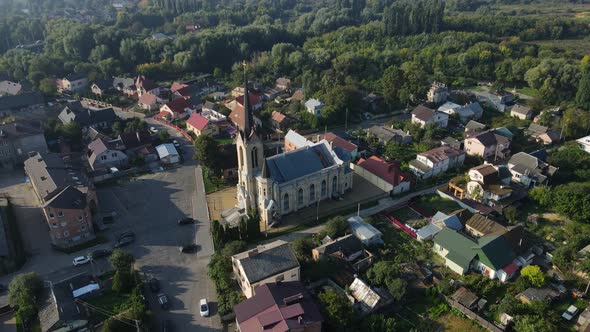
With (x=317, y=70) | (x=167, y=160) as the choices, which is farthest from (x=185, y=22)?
(x=167, y=160)

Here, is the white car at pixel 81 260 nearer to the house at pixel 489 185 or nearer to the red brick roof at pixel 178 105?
the red brick roof at pixel 178 105

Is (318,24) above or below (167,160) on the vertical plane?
above

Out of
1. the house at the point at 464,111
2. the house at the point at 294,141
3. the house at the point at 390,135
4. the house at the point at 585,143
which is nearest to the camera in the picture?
the house at the point at 294,141

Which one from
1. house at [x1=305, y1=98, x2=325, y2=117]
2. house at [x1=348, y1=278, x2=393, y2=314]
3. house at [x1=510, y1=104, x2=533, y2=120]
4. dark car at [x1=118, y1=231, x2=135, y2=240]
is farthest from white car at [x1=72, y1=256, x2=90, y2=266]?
house at [x1=510, y1=104, x2=533, y2=120]

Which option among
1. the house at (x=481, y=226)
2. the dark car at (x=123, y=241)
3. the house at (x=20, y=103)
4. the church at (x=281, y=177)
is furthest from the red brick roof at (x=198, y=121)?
the house at (x=481, y=226)

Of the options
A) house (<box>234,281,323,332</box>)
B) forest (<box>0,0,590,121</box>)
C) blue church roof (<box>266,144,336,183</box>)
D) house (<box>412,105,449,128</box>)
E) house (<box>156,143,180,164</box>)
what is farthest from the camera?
forest (<box>0,0,590,121</box>)

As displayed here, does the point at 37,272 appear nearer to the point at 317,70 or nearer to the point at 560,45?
the point at 317,70

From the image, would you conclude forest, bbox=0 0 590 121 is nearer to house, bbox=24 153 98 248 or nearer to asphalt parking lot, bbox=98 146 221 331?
asphalt parking lot, bbox=98 146 221 331
